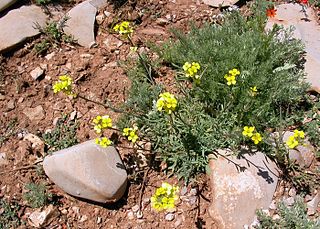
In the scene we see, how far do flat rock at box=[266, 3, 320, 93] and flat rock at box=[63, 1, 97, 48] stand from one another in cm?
187

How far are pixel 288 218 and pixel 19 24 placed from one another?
3.23 m

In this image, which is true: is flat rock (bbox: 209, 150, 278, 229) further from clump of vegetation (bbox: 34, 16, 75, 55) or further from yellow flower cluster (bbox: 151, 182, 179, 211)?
clump of vegetation (bbox: 34, 16, 75, 55)

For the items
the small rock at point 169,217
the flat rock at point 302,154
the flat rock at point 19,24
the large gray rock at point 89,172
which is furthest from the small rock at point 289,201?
the flat rock at point 19,24

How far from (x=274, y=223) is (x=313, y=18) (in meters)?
2.48

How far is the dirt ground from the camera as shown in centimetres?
421

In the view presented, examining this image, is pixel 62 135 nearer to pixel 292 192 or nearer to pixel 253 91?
pixel 253 91

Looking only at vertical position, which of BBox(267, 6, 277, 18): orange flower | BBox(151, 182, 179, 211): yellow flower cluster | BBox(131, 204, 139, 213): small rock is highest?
BBox(267, 6, 277, 18): orange flower

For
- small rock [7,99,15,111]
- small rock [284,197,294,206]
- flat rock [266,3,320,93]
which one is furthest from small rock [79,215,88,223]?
flat rock [266,3,320,93]

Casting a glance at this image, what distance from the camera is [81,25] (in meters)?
5.18

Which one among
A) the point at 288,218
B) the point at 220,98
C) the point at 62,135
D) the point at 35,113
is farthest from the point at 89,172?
the point at 288,218

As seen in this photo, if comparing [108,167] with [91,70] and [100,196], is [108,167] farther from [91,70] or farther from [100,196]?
[91,70]

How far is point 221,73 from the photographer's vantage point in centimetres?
453

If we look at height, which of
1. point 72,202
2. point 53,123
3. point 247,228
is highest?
point 53,123

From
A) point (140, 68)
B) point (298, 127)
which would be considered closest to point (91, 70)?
point (140, 68)
